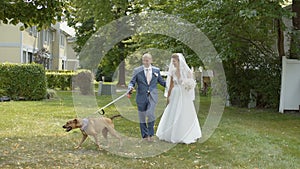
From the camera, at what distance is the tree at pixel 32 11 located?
680 centimetres

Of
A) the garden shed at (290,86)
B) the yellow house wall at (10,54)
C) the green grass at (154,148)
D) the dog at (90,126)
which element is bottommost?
the green grass at (154,148)

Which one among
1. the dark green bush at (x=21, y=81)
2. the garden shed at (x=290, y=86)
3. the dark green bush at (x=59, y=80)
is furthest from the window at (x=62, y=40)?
the garden shed at (x=290, y=86)

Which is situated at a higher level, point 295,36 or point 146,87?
point 295,36

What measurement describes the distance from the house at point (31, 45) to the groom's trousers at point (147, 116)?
18.3 meters

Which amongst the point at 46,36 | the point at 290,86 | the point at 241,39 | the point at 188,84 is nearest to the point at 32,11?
the point at 188,84

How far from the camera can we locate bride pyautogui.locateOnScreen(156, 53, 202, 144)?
7.46 meters

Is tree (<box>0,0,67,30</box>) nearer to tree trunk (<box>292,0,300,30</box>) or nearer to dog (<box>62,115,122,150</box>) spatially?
dog (<box>62,115,122,150</box>)

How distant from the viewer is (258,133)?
8797 mm

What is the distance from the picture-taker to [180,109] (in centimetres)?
754

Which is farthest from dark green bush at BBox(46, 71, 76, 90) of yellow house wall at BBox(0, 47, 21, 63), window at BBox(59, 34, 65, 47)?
window at BBox(59, 34, 65, 47)

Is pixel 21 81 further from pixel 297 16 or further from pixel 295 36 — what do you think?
pixel 297 16

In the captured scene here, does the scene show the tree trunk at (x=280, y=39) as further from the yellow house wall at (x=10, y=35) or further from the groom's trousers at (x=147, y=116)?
the yellow house wall at (x=10, y=35)

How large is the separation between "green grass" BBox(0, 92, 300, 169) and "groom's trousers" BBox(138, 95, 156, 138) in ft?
1.17

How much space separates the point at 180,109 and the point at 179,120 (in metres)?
0.21
